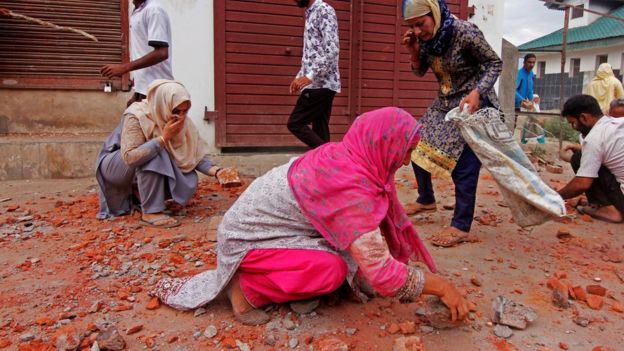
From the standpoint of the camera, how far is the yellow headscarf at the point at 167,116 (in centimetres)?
355

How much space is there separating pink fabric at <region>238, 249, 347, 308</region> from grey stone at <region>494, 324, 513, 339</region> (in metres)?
0.73

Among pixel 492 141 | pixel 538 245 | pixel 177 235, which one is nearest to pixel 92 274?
pixel 177 235

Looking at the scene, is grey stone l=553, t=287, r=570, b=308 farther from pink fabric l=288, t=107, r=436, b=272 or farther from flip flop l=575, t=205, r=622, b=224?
flip flop l=575, t=205, r=622, b=224

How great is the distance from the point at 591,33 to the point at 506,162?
1880cm

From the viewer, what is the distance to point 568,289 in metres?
2.62

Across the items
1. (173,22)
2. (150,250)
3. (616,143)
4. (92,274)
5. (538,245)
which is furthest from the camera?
(173,22)

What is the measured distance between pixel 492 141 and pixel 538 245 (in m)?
0.97

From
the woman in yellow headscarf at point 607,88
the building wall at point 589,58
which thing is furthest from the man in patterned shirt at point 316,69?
the building wall at point 589,58

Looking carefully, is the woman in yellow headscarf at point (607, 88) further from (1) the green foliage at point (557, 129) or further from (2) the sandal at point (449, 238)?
(2) the sandal at point (449, 238)

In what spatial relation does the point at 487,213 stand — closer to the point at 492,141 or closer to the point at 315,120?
A: the point at 492,141

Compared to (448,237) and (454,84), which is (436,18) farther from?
(448,237)

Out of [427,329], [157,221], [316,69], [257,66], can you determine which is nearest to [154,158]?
[157,221]

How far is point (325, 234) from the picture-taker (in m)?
2.02

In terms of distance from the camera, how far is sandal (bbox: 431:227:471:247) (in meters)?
3.27
